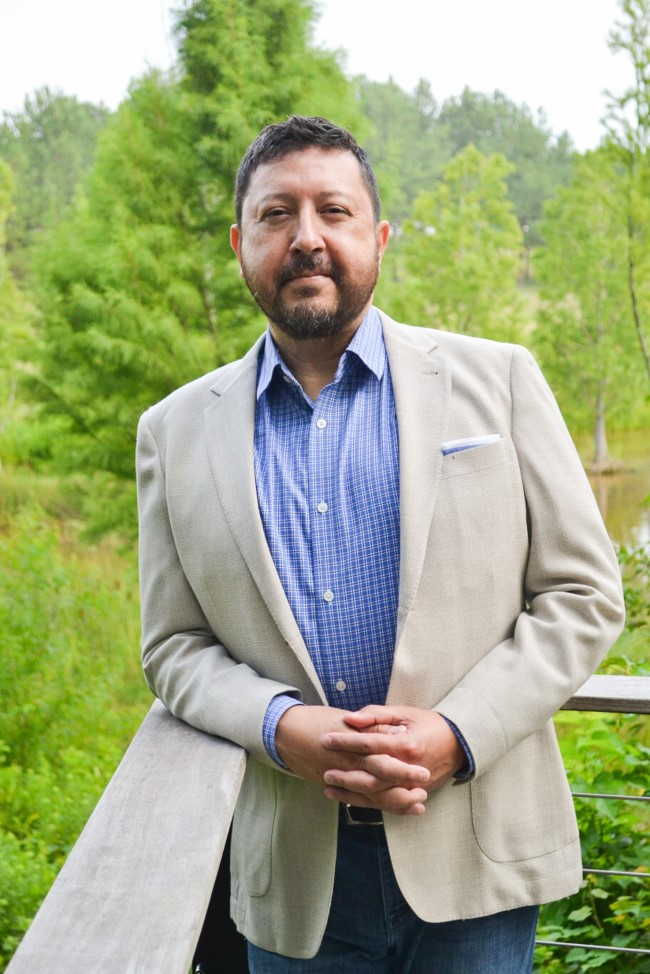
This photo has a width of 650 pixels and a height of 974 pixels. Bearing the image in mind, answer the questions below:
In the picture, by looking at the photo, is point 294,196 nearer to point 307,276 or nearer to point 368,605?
point 307,276

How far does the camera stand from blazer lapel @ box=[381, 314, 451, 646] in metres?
1.46

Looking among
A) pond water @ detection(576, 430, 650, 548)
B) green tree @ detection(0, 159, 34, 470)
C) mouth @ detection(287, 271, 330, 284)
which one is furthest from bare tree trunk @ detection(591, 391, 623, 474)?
mouth @ detection(287, 271, 330, 284)

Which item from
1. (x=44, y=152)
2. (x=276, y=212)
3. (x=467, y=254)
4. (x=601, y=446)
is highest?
(x=44, y=152)

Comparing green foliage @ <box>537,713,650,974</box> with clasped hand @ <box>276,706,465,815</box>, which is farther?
green foliage @ <box>537,713,650,974</box>

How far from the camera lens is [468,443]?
1.51m

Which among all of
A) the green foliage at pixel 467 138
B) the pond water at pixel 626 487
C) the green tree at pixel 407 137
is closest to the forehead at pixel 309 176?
the pond water at pixel 626 487

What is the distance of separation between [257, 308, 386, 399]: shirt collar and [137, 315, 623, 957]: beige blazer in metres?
0.05

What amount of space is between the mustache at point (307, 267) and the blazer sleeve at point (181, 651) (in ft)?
1.21

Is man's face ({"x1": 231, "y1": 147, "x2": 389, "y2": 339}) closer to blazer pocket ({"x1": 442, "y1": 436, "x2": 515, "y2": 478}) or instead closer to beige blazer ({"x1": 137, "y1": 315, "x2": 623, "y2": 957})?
beige blazer ({"x1": 137, "y1": 315, "x2": 623, "y2": 957})

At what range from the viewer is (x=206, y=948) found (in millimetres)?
1764

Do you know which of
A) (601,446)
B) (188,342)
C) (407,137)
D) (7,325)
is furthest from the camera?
(407,137)

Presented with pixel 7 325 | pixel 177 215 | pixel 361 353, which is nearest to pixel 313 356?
pixel 361 353

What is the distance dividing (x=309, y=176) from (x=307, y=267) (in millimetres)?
162

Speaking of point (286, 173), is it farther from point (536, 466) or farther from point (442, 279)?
point (442, 279)
